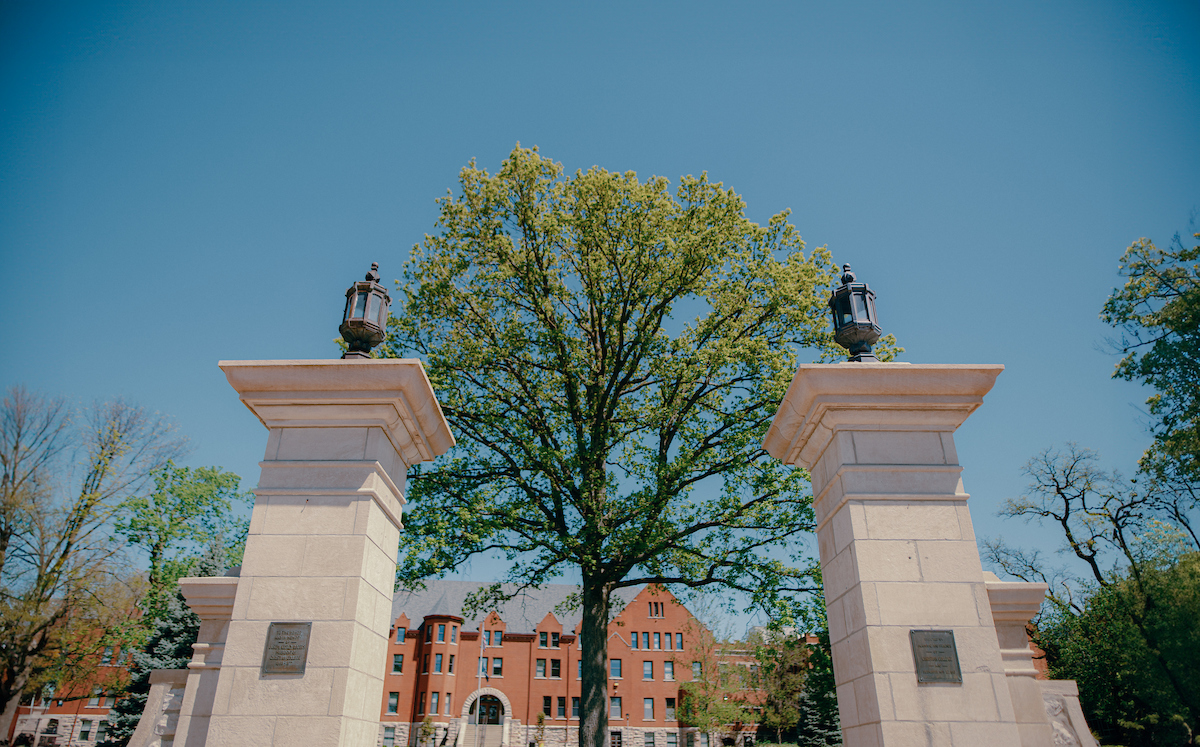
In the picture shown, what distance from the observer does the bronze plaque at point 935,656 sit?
15.7ft

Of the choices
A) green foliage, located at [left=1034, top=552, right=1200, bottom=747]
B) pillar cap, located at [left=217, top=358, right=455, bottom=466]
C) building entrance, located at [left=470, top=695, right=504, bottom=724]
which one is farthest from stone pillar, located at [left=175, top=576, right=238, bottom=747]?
building entrance, located at [left=470, top=695, right=504, bottom=724]

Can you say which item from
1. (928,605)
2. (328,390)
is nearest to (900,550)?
(928,605)

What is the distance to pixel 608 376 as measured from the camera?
59.0 ft

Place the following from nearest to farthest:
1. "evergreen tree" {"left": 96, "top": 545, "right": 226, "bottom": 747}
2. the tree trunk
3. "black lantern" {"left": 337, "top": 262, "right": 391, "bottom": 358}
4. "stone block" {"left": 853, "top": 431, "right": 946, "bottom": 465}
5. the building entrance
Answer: "stone block" {"left": 853, "top": 431, "right": 946, "bottom": 465}, "black lantern" {"left": 337, "top": 262, "right": 391, "bottom": 358}, the tree trunk, "evergreen tree" {"left": 96, "top": 545, "right": 226, "bottom": 747}, the building entrance

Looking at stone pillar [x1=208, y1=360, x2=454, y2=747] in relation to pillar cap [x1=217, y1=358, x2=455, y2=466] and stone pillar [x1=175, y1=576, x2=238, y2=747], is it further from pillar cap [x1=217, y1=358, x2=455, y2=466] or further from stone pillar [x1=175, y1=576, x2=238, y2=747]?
stone pillar [x1=175, y1=576, x2=238, y2=747]

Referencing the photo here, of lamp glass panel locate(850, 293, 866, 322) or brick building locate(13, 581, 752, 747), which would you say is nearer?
lamp glass panel locate(850, 293, 866, 322)

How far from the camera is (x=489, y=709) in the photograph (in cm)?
5241

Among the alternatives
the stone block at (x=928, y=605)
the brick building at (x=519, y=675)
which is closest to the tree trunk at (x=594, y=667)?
the stone block at (x=928, y=605)

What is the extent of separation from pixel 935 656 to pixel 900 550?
2.58 feet

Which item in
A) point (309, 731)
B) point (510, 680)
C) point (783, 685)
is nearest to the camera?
point (309, 731)

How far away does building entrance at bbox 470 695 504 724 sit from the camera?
5181 cm

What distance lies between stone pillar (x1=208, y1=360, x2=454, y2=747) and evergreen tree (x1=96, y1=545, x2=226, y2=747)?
21681mm

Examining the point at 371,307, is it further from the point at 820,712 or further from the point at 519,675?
the point at 519,675

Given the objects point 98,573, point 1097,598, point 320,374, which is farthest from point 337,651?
point 1097,598
